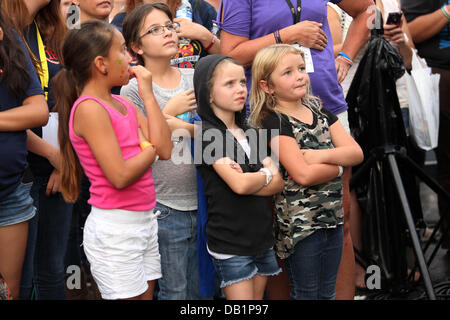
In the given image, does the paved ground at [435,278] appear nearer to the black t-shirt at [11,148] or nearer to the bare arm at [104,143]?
the bare arm at [104,143]

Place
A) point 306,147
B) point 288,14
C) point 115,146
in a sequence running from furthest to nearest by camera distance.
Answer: point 288,14, point 306,147, point 115,146

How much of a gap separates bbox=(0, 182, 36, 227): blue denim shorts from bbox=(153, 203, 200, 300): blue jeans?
1.84 ft

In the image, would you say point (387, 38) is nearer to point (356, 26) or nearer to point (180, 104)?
point (356, 26)

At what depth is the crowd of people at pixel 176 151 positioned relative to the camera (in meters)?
2.63

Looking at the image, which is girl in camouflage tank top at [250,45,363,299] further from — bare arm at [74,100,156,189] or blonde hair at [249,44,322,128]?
bare arm at [74,100,156,189]

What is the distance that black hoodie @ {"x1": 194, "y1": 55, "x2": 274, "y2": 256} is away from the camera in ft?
9.09

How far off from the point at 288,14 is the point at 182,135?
0.88 m

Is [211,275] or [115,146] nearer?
[115,146]

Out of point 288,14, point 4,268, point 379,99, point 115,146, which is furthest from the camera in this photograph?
point 379,99

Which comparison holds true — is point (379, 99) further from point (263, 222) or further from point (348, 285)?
point (263, 222)

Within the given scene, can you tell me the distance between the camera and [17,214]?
2.82 metres

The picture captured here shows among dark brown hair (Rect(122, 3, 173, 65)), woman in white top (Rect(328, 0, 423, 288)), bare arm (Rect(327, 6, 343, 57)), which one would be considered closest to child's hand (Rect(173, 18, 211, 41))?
dark brown hair (Rect(122, 3, 173, 65))

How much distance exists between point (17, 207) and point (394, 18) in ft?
8.15
